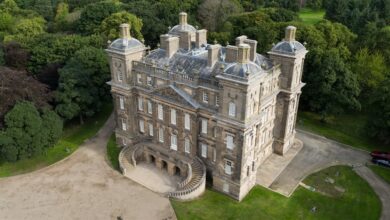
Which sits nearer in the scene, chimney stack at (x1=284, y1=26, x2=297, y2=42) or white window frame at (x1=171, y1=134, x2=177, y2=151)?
chimney stack at (x1=284, y1=26, x2=297, y2=42)

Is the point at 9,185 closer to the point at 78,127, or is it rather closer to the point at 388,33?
the point at 78,127

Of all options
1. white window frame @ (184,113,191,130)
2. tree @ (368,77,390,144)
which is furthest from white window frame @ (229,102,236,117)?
tree @ (368,77,390,144)

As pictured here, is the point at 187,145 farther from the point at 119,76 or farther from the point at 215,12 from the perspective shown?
the point at 215,12

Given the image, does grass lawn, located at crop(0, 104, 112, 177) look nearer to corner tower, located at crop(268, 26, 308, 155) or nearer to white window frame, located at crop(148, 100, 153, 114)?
white window frame, located at crop(148, 100, 153, 114)

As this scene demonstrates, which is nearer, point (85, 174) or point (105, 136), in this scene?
point (85, 174)

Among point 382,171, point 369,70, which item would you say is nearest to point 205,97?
point 382,171

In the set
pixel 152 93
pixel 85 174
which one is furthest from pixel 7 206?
pixel 152 93
